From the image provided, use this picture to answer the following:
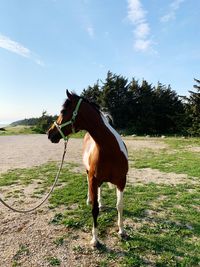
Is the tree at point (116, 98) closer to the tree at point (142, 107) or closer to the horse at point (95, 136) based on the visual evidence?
the tree at point (142, 107)

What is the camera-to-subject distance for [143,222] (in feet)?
17.1

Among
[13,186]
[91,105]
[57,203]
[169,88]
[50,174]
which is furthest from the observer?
[169,88]

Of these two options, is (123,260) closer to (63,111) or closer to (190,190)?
(63,111)

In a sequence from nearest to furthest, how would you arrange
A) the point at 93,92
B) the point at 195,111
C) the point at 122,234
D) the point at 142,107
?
the point at 122,234 → the point at 195,111 → the point at 142,107 → the point at 93,92

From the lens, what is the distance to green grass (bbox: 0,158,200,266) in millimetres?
4016

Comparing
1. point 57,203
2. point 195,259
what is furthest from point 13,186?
point 195,259

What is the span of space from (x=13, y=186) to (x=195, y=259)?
210 inches

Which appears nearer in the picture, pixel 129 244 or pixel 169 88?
pixel 129 244

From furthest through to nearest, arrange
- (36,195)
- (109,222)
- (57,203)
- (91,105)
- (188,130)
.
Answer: (188,130) < (36,195) < (57,203) < (109,222) < (91,105)

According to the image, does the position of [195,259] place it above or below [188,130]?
below

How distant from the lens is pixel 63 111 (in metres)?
4.04

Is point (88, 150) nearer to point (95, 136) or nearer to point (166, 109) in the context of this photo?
point (95, 136)

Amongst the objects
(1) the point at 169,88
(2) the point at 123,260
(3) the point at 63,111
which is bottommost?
(2) the point at 123,260

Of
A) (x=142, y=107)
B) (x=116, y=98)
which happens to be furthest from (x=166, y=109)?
(x=116, y=98)
